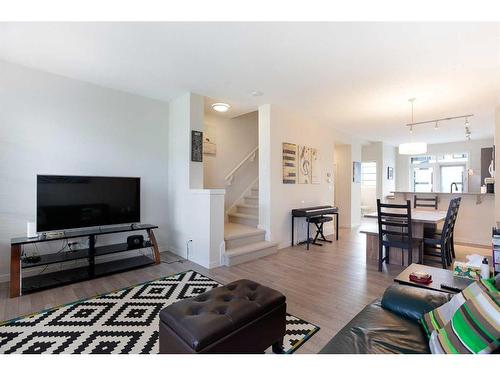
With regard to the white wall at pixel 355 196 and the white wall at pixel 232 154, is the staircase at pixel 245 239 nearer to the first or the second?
the white wall at pixel 232 154

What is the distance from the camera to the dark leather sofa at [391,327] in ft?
4.07

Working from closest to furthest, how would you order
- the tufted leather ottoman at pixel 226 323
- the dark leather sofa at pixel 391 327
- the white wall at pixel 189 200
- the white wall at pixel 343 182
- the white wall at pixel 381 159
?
the dark leather sofa at pixel 391 327 → the tufted leather ottoman at pixel 226 323 → the white wall at pixel 189 200 → the white wall at pixel 343 182 → the white wall at pixel 381 159

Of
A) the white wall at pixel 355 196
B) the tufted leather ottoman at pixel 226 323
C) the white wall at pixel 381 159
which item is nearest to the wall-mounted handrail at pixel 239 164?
the white wall at pixel 355 196

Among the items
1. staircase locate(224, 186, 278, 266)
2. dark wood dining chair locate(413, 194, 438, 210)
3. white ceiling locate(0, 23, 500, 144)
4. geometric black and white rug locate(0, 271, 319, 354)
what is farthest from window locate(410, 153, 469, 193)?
geometric black and white rug locate(0, 271, 319, 354)

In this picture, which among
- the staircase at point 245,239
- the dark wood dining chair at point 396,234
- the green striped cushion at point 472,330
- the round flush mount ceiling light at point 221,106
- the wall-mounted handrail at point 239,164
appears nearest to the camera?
the green striped cushion at point 472,330

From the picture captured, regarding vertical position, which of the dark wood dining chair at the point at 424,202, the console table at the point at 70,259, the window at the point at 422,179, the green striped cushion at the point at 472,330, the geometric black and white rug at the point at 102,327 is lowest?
the geometric black and white rug at the point at 102,327

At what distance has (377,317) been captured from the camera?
153 centimetres

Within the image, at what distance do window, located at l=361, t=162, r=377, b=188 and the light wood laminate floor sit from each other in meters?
4.47

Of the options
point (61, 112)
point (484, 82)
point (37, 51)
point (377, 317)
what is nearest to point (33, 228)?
point (61, 112)

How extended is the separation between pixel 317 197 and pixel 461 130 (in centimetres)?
424

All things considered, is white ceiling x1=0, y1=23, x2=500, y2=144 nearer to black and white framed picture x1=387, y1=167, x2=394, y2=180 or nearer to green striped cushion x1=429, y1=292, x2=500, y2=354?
green striped cushion x1=429, y1=292, x2=500, y2=354

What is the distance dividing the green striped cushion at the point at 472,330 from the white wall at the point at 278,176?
339 cm

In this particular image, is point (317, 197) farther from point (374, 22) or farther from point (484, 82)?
point (374, 22)

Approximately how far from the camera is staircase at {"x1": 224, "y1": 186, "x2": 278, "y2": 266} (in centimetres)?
379
